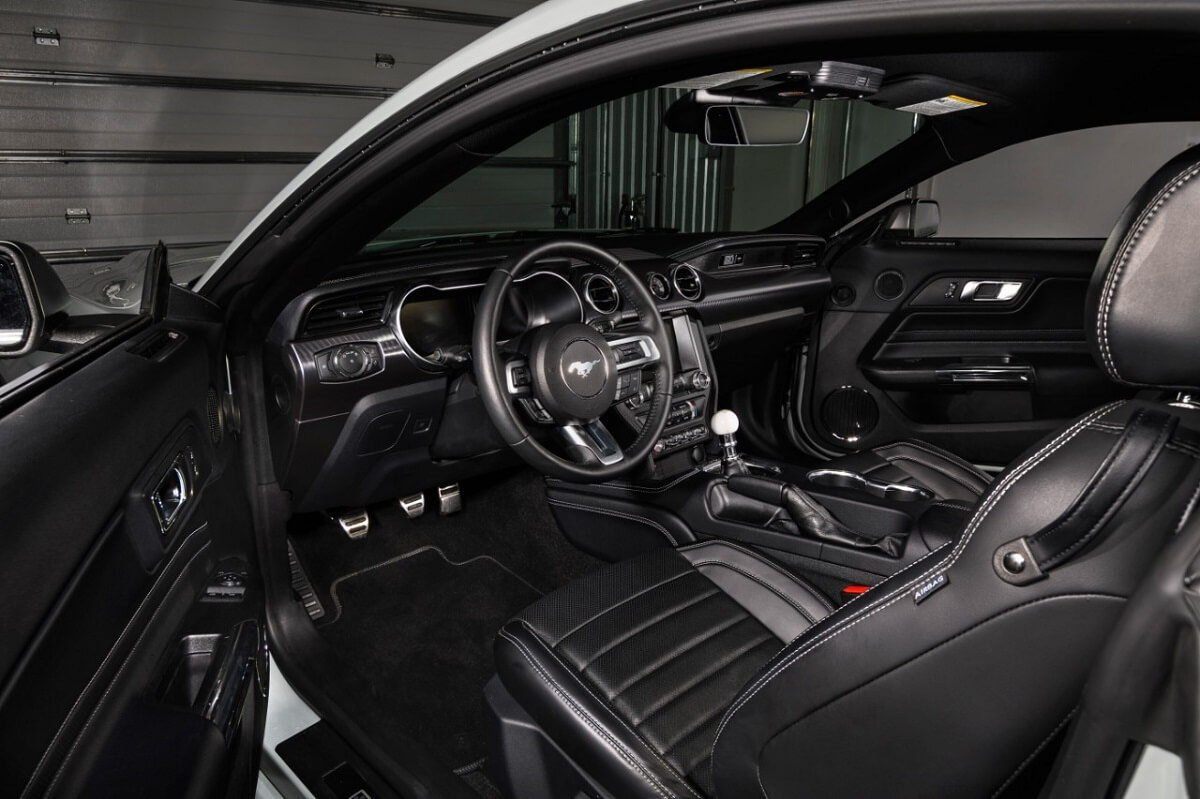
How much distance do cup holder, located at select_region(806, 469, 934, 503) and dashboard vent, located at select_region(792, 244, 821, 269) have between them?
91 cm

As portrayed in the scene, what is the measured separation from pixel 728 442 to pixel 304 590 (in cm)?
120

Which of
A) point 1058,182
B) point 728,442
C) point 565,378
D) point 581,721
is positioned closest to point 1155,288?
point 581,721

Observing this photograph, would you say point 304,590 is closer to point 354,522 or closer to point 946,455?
point 354,522

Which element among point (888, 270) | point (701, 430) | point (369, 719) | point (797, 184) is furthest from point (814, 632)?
point (797, 184)

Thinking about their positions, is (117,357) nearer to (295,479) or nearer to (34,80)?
(295,479)

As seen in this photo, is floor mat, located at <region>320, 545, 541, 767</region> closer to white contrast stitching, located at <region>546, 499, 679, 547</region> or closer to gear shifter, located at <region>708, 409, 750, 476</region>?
white contrast stitching, located at <region>546, 499, 679, 547</region>

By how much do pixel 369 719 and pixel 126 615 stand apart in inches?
32.5

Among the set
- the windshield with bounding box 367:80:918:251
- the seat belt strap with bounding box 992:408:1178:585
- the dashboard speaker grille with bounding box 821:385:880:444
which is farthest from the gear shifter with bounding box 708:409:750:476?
the windshield with bounding box 367:80:918:251

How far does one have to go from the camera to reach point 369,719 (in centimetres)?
162

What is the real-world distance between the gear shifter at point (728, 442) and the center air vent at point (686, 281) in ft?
1.36

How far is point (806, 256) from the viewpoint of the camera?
9.27ft

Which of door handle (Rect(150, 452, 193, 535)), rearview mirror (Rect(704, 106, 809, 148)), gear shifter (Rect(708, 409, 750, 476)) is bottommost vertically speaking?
gear shifter (Rect(708, 409, 750, 476))

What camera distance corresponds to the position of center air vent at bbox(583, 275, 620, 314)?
6.79ft

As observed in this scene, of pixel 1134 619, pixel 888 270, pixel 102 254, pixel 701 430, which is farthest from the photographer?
pixel 102 254
